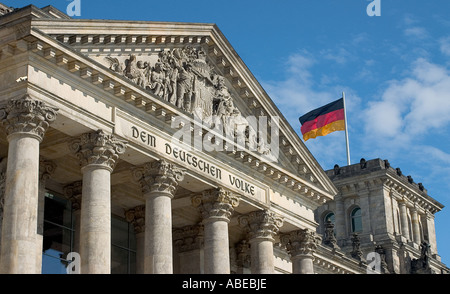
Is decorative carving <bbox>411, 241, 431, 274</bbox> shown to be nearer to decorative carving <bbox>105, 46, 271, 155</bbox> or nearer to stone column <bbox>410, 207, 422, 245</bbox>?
stone column <bbox>410, 207, 422, 245</bbox>

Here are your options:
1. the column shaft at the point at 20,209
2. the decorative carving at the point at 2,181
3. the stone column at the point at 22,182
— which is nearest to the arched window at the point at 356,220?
the decorative carving at the point at 2,181

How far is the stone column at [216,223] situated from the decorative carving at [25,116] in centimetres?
1075

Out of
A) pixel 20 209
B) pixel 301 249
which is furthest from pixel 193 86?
pixel 20 209

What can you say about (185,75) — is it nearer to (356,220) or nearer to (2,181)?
(2,181)

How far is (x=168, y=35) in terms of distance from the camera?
3906cm

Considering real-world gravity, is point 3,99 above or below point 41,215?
above

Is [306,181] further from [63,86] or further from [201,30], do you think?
[63,86]

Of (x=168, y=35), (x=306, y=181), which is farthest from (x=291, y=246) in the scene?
(x=168, y=35)

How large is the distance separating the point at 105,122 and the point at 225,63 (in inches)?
368

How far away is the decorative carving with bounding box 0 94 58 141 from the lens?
3198 centimetres

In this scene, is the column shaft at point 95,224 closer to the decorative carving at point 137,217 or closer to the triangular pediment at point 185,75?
the triangular pediment at point 185,75
